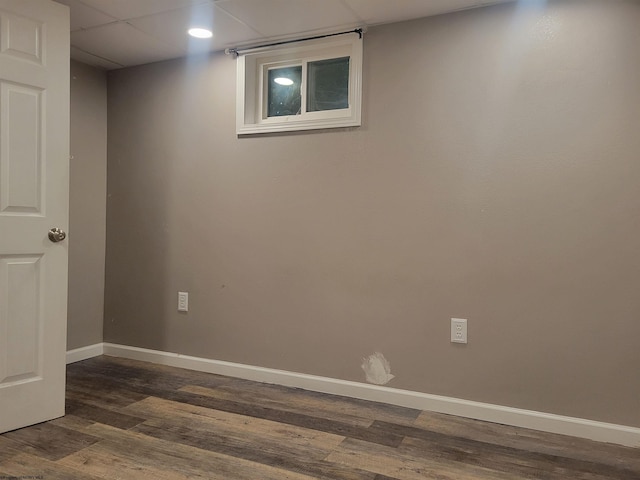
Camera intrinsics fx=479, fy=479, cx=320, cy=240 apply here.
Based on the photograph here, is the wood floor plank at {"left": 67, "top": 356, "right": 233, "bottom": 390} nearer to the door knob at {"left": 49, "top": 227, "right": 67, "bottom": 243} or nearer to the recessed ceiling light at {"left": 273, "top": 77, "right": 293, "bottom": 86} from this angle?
the door knob at {"left": 49, "top": 227, "right": 67, "bottom": 243}

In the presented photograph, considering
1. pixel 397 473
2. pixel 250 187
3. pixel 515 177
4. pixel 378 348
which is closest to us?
pixel 397 473

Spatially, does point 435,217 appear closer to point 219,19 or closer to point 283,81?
point 283,81

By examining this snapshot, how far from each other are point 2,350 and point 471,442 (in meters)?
2.12

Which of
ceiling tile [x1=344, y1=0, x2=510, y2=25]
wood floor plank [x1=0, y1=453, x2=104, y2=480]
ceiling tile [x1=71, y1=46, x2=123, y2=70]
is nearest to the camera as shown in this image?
wood floor plank [x1=0, y1=453, x2=104, y2=480]

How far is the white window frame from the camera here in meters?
2.68

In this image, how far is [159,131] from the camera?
10.9 feet

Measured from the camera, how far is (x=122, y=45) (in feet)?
9.81

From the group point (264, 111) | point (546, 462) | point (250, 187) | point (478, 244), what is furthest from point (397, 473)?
point (264, 111)

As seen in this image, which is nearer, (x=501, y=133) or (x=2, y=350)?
(x=2, y=350)

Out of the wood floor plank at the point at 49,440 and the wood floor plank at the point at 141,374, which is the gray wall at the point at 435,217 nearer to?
the wood floor plank at the point at 141,374

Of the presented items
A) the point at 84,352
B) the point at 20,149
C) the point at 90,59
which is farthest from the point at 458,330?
the point at 90,59

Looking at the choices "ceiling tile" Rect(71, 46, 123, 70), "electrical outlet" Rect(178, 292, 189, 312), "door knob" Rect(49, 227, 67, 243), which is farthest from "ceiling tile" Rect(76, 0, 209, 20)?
"electrical outlet" Rect(178, 292, 189, 312)

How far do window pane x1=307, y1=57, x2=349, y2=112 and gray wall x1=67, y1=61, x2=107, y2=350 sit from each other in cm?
163

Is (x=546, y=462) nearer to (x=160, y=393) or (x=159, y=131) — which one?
(x=160, y=393)
